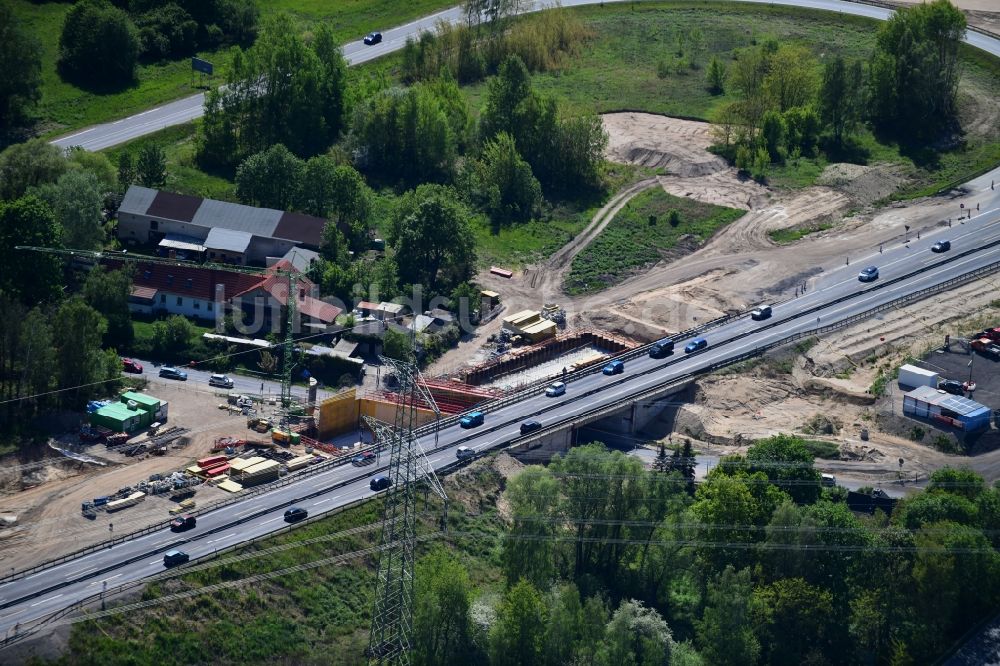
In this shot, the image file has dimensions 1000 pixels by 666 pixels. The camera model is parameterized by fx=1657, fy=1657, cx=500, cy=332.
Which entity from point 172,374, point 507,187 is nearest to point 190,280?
point 172,374

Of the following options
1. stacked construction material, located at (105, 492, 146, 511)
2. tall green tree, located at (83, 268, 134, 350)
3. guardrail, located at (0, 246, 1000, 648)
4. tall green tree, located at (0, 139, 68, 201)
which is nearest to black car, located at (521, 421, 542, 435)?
guardrail, located at (0, 246, 1000, 648)

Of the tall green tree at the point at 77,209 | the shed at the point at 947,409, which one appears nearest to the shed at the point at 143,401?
the tall green tree at the point at 77,209

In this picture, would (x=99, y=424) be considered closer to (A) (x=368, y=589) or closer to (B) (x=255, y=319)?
(B) (x=255, y=319)

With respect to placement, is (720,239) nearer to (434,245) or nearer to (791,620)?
(434,245)

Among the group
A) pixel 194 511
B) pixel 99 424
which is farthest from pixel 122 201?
pixel 194 511

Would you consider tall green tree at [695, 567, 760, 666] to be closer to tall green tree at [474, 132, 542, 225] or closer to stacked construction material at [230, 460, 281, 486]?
stacked construction material at [230, 460, 281, 486]

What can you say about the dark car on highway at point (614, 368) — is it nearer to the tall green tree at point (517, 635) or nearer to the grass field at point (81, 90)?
the tall green tree at point (517, 635)

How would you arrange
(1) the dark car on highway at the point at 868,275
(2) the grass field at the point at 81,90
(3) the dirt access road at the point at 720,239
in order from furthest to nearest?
(2) the grass field at the point at 81,90 < (1) the dark car on highway at the point at 868,275 < (3) the dirt access road at the point at 720,239

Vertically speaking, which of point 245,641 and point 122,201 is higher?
point 122,201
